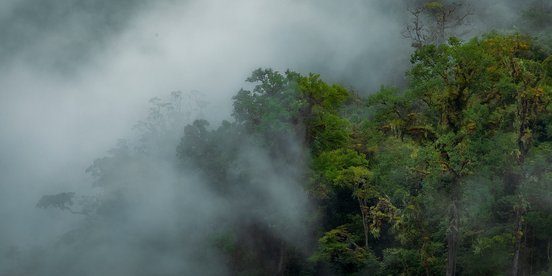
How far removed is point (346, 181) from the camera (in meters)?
36.3

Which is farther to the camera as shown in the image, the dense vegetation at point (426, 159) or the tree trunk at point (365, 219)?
the tree trunk at point (365, 219)

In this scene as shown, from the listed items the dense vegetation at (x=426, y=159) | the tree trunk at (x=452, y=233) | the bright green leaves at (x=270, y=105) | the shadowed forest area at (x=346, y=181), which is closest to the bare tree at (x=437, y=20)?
the shadowed forest area at (x=346, y=181)

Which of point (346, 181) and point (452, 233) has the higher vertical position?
point (346, 181)

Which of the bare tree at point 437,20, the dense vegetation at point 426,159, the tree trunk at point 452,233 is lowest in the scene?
the tree trunk at point 452,233

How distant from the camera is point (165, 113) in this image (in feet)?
199

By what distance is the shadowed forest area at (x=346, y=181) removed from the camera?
24.7 m

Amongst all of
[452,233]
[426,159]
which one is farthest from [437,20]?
[452,233]

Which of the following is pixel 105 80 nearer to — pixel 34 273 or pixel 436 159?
pixel 34 273

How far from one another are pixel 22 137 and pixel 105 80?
940 inches

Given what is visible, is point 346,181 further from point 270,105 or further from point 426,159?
point 426,159

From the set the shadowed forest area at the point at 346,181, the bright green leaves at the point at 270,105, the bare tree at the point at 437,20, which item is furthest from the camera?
the bare tree at the point at 437,20

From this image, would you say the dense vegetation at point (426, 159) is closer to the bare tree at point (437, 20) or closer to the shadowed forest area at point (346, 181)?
the shadowed forest area at point (346, 181)

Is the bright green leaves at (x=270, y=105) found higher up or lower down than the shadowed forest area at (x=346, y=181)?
higher up

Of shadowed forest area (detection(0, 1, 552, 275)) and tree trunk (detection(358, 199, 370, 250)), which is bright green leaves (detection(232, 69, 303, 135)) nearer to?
shadowed forest area (detection(0, 1, 552, 275))
